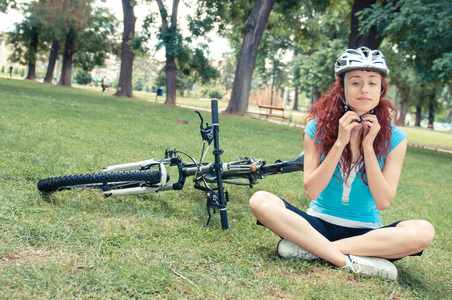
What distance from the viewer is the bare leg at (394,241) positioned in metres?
2.82

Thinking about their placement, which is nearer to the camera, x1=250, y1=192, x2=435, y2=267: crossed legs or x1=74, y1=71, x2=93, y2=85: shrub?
x1=250, y1=192, x2=435, y2=267: crossed legs

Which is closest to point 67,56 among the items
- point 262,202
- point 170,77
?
point 170,77

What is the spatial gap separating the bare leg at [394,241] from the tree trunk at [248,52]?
1647 centimetres

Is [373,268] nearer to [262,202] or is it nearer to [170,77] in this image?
[262,202]

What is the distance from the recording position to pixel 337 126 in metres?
3.01

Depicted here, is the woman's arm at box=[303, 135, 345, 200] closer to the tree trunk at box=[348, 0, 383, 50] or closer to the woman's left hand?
the woman's left hand

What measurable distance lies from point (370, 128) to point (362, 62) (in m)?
0.48

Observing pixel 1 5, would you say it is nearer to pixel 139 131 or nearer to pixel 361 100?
pixel 139 131

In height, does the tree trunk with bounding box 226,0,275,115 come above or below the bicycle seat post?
above

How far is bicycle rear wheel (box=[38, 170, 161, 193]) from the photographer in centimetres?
372

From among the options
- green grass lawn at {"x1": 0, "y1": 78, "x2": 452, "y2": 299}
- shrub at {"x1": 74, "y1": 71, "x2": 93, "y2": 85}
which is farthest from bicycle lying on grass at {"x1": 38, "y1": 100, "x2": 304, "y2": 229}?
shrub at {"x1": 74, "y1": 71, "x2": 93, "y2": 85}

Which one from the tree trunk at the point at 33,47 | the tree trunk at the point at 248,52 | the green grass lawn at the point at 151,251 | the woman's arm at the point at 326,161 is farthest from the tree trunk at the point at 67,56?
the woman's arm at the point at 326,161

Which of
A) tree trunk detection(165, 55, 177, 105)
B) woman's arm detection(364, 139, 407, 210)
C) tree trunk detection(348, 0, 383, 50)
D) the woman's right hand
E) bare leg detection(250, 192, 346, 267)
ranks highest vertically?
tree trunk detection(348, 0, 383, 50)

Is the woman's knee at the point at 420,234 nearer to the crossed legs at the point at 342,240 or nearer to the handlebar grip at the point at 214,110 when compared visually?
the crossed legs at the point at 342,240
